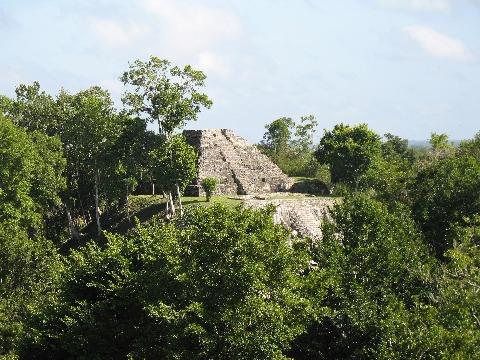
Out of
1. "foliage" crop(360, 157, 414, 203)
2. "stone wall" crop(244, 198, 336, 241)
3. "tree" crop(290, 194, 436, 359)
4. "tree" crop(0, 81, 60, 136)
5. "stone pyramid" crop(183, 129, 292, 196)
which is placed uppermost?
"tree" crop(0, 81, 60, 136)

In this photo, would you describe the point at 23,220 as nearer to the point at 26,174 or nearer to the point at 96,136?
the point at 26,174

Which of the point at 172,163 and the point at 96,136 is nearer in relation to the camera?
the point at 172,163

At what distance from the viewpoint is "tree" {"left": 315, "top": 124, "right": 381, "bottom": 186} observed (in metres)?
51.8

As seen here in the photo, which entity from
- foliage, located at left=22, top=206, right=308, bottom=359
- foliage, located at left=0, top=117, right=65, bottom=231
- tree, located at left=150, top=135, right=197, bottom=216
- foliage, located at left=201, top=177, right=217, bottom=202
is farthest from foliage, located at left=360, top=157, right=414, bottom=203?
foliage, located at left=0, top=117, right=65, bottom=231

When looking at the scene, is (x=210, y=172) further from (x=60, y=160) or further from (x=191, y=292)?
(x=191, y=292)

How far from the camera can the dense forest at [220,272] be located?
818 inches

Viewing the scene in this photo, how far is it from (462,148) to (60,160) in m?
35.8

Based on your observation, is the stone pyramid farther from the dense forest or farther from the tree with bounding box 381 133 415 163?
the tree with bounding box 381 133 415 163

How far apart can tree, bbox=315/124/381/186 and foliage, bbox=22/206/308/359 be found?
95.6 feet

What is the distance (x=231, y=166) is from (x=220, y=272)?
31814 mm

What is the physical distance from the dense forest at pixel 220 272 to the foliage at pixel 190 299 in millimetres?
58

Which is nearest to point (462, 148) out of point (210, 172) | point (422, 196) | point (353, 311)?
point (422, 196)

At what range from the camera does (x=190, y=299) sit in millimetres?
21594

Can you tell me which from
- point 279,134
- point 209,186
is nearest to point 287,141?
point 279,134
